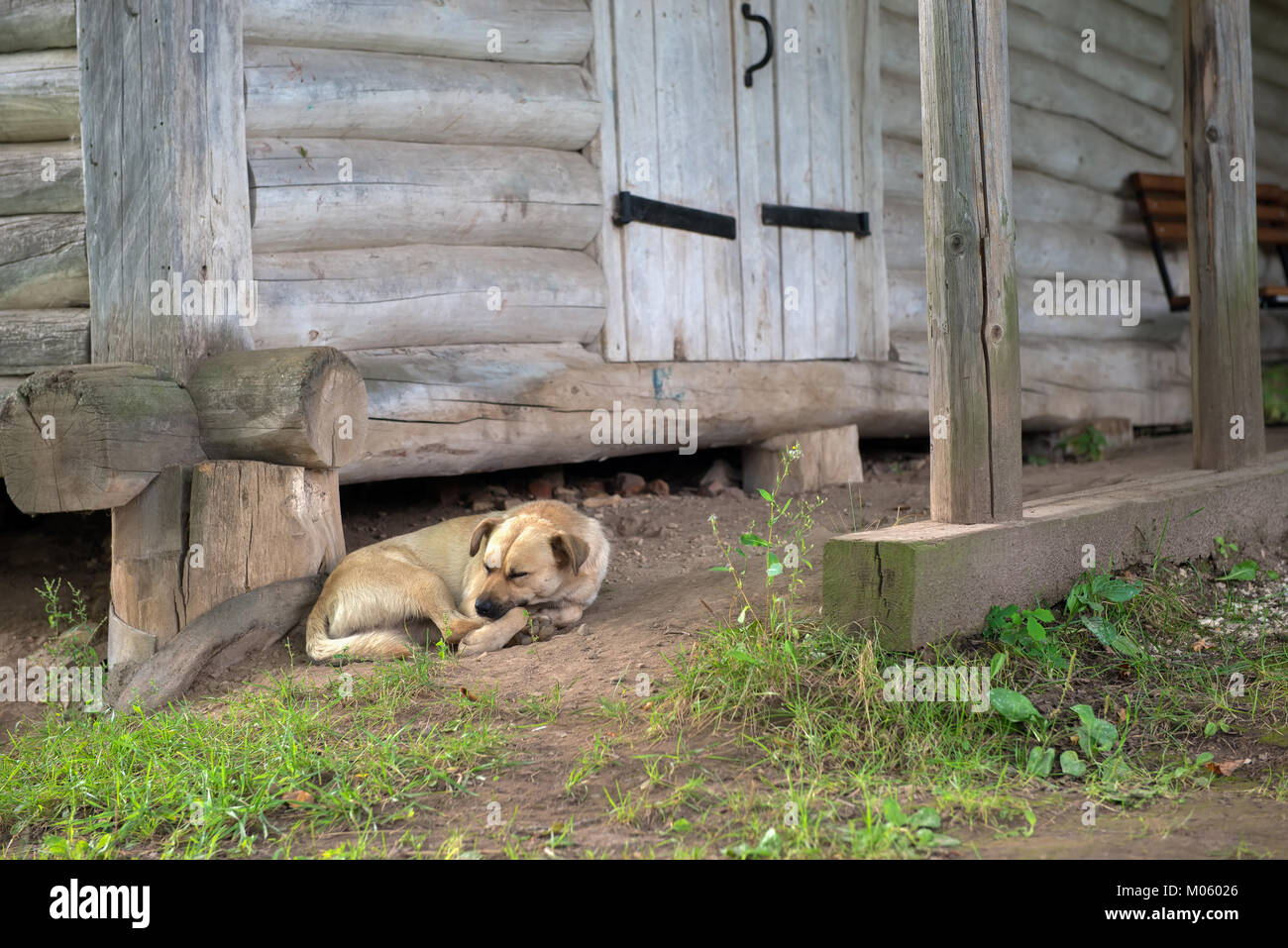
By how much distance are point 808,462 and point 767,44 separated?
267cm

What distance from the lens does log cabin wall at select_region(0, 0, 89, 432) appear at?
5234mm

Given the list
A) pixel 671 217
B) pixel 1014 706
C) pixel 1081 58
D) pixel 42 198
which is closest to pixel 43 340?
pixel 42 198

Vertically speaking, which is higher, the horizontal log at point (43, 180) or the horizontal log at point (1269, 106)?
the horizontal log at point (1269, 106)

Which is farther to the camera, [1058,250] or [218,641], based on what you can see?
[1058,250]

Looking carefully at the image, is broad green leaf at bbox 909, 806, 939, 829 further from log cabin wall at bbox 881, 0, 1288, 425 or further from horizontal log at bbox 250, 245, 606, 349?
log cabin wall at bbox 881, 0, 1288, 425

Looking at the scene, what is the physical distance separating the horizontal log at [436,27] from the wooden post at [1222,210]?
10.6ft

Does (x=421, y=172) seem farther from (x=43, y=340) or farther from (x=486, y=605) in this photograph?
(x=486, y=605)

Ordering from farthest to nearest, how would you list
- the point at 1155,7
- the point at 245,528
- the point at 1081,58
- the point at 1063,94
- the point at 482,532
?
the point at 1155,7 → the point at 1081,58 → the point at 1063,94 → the point at 482,532 → the point at 245,528

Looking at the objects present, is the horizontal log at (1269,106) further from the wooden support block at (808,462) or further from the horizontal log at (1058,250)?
the wooden support block at (808,462)

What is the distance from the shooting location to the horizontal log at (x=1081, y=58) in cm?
895

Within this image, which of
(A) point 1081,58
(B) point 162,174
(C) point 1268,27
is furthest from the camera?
(C) point 1268,27

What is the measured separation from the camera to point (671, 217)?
6.86 metres

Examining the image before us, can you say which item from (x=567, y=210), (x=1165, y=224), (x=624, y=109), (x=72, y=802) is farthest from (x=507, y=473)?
(x=1165, y=224)

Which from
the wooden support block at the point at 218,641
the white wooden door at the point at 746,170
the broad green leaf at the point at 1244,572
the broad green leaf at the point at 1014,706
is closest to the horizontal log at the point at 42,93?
the wooden support block at the point at 218,641
